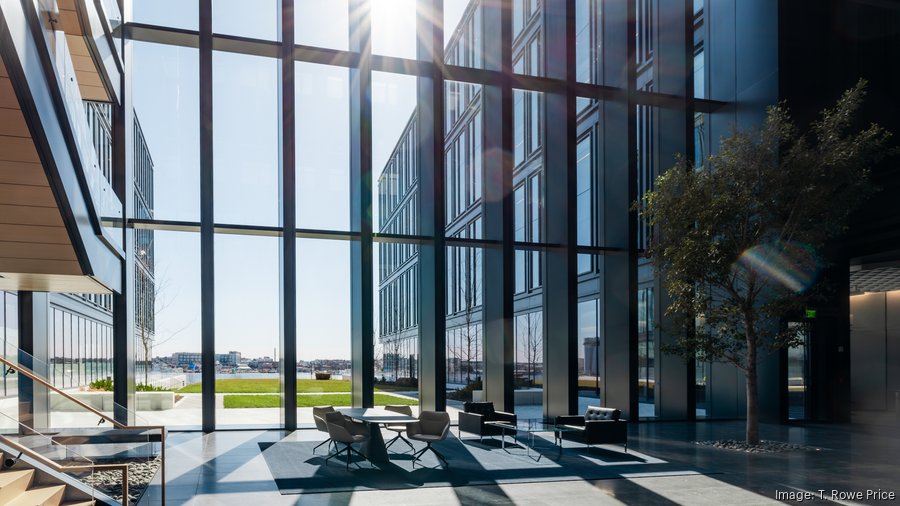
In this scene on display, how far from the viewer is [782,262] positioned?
11383 millimetres

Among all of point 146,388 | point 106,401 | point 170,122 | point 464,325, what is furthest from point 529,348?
point 106,401

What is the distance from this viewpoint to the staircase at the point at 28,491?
573cm

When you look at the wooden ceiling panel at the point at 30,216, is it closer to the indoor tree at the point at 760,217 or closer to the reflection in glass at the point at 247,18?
the reflection in glass at the point at 247,18

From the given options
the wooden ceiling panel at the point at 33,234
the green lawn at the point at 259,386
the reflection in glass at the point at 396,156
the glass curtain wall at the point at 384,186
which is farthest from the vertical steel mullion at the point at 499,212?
the wooden ceiling panel at the point at 33,234

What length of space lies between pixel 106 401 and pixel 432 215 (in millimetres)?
7095

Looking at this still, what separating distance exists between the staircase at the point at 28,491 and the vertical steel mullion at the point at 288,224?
655 centimetres

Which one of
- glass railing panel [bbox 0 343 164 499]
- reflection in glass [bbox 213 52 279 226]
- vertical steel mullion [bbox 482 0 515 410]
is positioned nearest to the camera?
glass railing panel [bbox 0 343 164 499]

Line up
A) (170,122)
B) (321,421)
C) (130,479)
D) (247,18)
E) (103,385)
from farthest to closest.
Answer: (247,18)
(170,122)
(103,385)
(321,421)
(130,479)

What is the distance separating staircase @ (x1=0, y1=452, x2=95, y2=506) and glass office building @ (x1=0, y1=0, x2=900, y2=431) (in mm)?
4221

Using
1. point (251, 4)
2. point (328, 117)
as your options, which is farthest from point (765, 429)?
point (251, 4)

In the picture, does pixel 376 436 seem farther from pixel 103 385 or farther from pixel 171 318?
pixel 103 385

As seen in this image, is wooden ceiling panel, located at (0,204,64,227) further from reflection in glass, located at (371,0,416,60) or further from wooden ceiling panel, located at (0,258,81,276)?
Result: reflection in glass, located at (371,0,416,60)

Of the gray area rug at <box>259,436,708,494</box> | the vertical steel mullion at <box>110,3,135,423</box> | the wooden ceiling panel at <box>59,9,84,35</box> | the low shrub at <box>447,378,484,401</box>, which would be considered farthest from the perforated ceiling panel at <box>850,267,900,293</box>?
the wooden ceiling panel at <box>59,9,84,35</box>

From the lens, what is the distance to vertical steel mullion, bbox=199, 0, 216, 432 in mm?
12266
